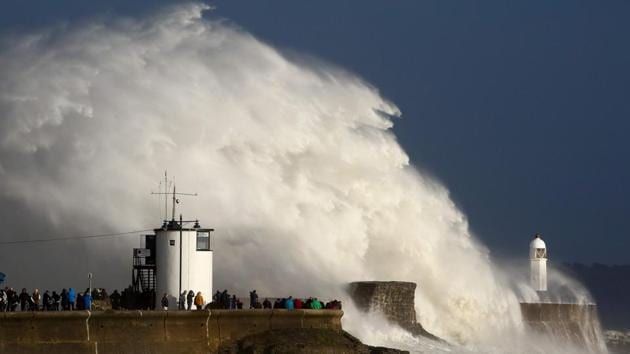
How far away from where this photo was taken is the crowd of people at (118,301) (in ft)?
86.2

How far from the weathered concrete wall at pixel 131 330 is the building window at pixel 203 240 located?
1.89 m

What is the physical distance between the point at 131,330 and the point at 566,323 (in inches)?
885

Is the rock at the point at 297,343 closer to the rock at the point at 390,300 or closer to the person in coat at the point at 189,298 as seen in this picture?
the person in coat at the point at 189,298

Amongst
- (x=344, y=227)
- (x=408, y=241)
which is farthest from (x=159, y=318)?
(x=408, y=241)

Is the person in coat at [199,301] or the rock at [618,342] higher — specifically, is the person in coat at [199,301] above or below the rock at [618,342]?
above

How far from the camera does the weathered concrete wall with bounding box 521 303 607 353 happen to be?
1719 inches

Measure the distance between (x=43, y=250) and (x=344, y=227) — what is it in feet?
28.0

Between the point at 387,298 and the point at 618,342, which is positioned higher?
the point at 387,298

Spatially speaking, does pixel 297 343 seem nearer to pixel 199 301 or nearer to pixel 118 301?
pixel 199 301

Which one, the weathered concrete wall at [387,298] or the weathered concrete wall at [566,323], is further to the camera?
the weathered concrete wall at [566,323]

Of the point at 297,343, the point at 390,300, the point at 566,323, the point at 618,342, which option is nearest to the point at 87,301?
the point at 297,343

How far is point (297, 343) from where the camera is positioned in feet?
87.3

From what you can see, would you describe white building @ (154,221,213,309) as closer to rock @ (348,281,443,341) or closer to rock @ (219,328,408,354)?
rock @ (219,328,408,354)

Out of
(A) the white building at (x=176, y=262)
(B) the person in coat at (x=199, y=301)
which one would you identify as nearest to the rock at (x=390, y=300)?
(A) the white building at (x=176, y=262)
